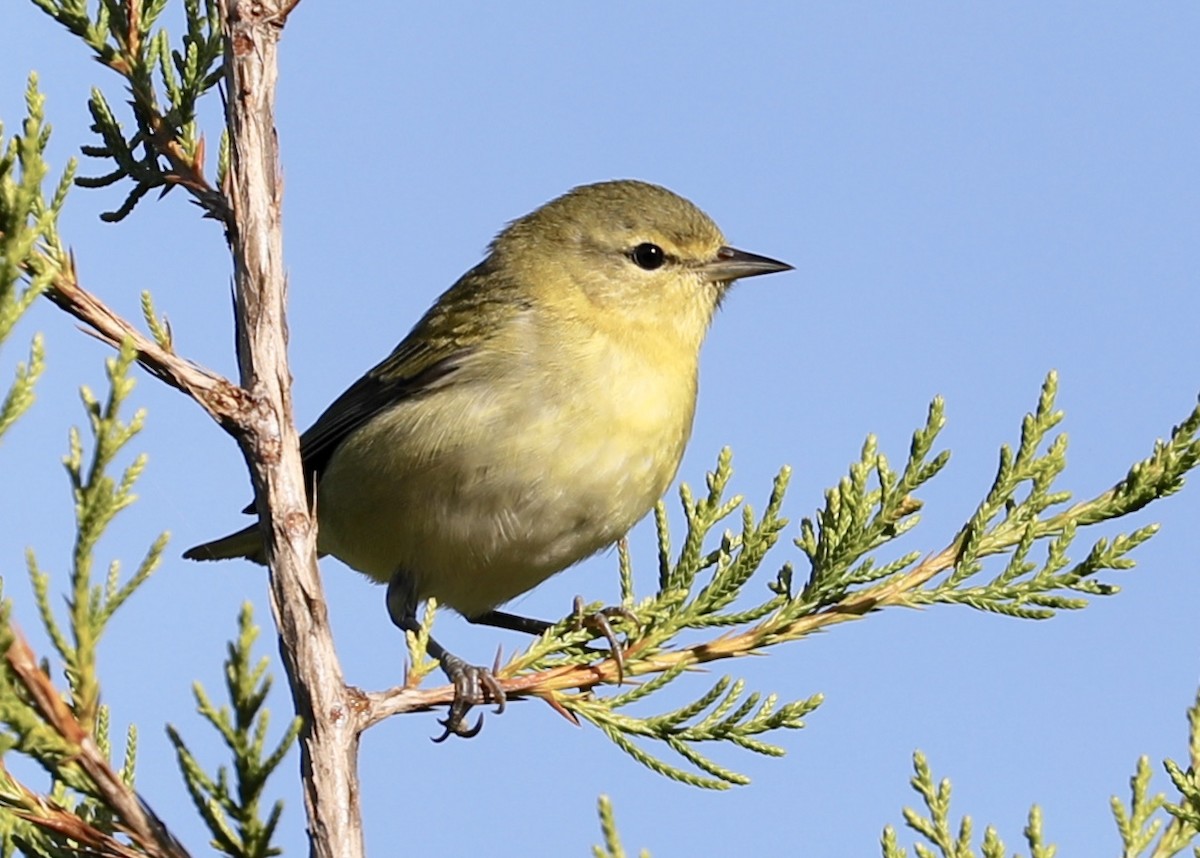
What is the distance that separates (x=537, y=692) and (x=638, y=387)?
5.93 feet

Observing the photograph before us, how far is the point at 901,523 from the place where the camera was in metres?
3.81

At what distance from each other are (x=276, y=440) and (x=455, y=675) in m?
0.95

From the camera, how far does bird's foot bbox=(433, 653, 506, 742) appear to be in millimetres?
3427

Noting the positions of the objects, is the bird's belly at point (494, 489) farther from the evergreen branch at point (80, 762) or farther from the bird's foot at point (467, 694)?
the evergreen branch at point (80, 762)

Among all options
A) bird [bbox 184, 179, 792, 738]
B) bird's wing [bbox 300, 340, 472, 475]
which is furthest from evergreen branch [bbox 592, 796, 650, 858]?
bird's wing [bbox 300, 340, 472, 475]

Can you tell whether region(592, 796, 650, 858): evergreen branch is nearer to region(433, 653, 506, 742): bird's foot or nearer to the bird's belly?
region(433, 653, 506, 742): bird's foot

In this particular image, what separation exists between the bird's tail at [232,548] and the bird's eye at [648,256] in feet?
6.61

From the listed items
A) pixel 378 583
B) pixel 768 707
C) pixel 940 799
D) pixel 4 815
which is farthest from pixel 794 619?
pixel 378 583

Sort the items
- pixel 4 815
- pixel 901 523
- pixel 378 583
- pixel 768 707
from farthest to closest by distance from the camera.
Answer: pixel 378 583
pixel 901 523
pixel 768 707
pixel 4 815

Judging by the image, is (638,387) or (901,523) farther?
(638,387)

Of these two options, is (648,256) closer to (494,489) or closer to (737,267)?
(737,267)

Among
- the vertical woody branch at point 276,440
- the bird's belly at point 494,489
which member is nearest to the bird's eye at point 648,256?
the bird's belly at point 494,489

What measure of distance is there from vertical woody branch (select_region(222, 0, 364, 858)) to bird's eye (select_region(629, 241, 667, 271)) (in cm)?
283

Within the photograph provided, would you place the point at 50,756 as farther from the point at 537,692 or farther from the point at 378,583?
the point at 378,583
